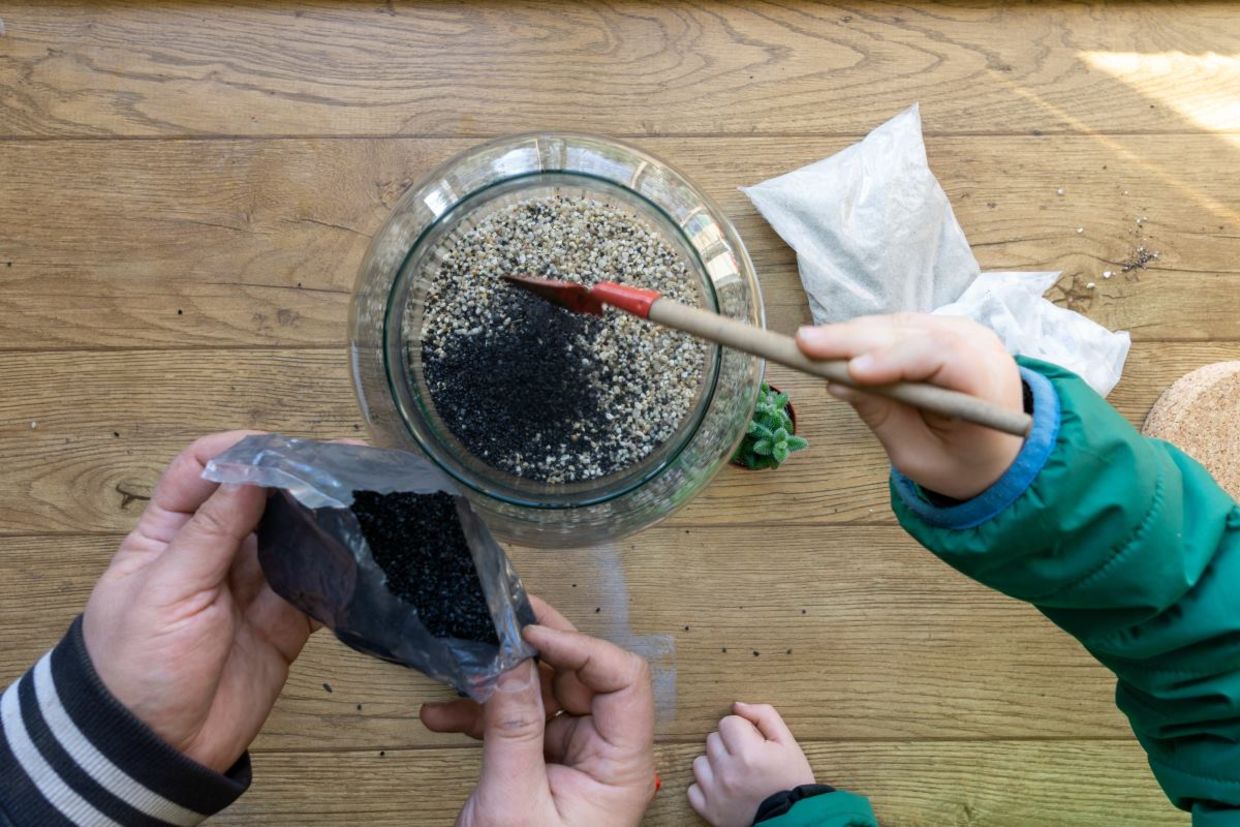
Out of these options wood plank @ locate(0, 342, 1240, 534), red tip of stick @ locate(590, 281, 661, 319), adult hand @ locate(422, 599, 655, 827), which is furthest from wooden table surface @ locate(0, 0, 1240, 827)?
red tip of stick @ locate(590, 281, 661, 319)

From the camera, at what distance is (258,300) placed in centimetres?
92

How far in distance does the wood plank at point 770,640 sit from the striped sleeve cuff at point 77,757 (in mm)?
277

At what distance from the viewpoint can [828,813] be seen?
0.90m

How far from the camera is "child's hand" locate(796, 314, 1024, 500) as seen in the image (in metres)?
0.54

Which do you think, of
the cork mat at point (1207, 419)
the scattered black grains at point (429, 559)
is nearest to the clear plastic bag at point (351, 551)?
the scattered black grains at point (429, 559)

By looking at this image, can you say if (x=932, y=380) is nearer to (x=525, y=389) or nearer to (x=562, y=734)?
(x=525, y=389)

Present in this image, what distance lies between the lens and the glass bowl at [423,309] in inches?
27.0

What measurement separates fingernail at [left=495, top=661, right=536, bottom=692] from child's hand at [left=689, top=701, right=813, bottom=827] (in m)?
0.32

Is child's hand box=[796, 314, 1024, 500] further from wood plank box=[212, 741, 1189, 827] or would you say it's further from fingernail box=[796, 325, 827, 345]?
wood plank box=[212, 741, 1189, 827]

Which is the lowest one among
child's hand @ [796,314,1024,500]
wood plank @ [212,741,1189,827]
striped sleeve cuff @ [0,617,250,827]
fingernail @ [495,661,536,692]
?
wood plank @ [212,741,1189,827]

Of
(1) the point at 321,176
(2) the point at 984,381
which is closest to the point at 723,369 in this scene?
(2) the point at 984,381

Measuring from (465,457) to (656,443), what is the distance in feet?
0.51

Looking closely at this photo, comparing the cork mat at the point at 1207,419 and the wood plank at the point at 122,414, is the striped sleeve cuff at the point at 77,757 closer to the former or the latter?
the wood plank at the point at 122,414

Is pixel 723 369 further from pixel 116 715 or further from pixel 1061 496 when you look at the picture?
pixel 116 715
